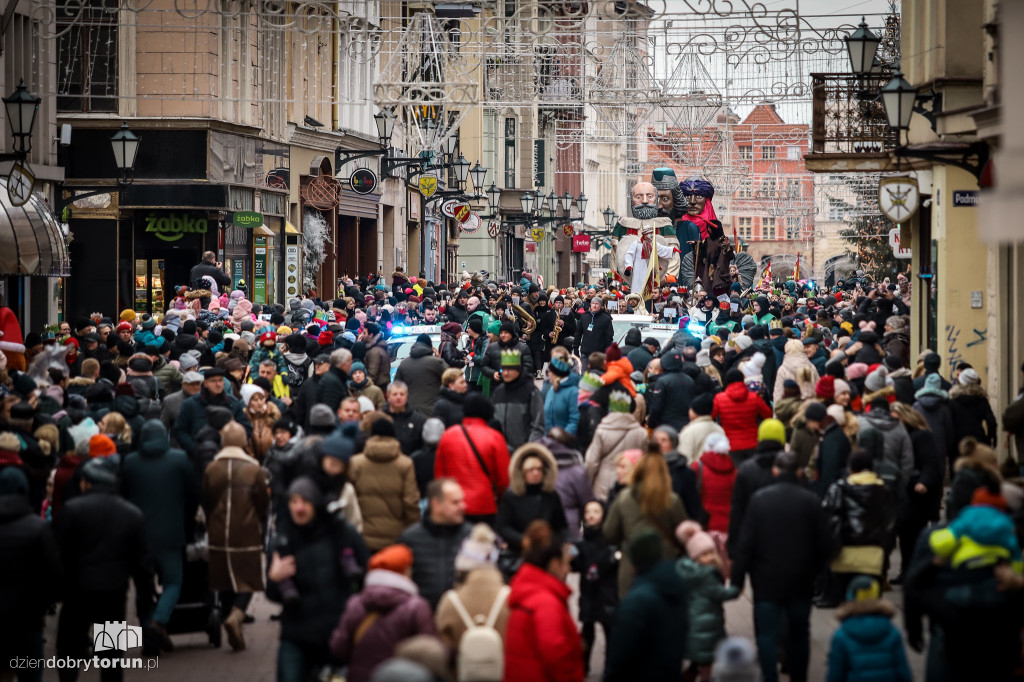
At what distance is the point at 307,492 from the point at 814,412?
5.02 meters

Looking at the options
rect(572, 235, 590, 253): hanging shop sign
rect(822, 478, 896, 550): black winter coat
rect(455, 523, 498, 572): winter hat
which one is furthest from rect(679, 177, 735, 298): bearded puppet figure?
rect(572, 235, 590, 253): hanging shop sign

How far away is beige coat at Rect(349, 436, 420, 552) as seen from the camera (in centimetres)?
1023

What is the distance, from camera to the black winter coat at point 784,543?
9438 millimetres

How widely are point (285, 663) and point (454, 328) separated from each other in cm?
1232

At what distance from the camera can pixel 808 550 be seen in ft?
31.1

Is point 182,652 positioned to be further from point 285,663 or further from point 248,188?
point 248,188

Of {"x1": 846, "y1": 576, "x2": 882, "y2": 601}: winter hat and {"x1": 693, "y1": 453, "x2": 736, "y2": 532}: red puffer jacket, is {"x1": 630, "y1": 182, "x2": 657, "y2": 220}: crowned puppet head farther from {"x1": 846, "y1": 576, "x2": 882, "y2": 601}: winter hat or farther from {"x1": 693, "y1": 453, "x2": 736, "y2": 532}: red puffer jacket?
{"x1": 846, "y1": 576, "x2": 882, "y2": 601}: winter hat

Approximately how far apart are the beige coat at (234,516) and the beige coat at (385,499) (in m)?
0.85

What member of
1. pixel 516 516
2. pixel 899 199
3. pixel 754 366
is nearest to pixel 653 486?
pixel 516 516

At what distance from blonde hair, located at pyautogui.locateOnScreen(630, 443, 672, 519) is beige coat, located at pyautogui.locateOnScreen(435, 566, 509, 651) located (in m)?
1.97

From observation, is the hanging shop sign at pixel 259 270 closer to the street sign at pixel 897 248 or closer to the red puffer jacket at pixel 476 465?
the street sign at pixel 897 248

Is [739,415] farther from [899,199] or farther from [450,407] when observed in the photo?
[899,199]

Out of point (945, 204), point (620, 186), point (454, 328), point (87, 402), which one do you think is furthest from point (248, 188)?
point (620, 186)

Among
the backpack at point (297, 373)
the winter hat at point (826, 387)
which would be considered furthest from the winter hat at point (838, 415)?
the backpack at point (297, 373)
